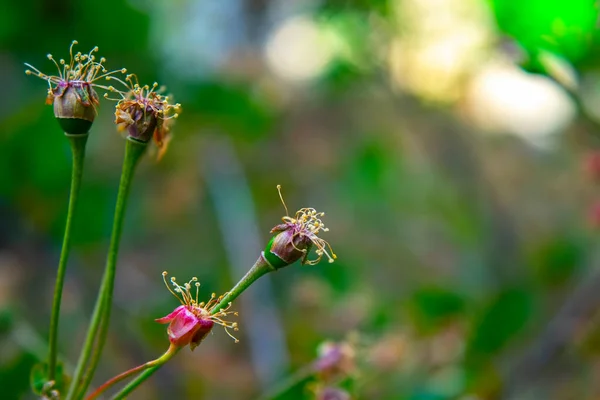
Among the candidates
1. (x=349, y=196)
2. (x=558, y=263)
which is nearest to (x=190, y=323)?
(x=558, y=263)

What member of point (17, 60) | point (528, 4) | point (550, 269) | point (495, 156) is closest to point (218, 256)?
point (17, 60)

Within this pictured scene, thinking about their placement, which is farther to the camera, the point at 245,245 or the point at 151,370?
the point at 245,245

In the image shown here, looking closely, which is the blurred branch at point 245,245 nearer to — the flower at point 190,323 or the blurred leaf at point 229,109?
the blurred leaf at point 229,109

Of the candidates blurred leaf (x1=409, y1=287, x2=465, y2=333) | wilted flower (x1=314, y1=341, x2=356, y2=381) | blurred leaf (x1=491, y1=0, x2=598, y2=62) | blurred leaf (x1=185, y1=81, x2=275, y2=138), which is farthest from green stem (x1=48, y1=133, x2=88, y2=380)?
blurred leaf (x1=185, y1=81, x2=275, y2=138)

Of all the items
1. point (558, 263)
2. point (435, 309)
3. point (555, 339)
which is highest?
point (558, 263)

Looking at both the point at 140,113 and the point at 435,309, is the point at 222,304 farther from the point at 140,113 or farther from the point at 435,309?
the point at 435,309

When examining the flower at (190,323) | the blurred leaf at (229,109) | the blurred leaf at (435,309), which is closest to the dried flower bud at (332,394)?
the flower at (190,323)

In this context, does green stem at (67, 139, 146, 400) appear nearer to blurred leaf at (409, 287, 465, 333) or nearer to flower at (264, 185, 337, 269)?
flower at (264, 185, 337, 269)
